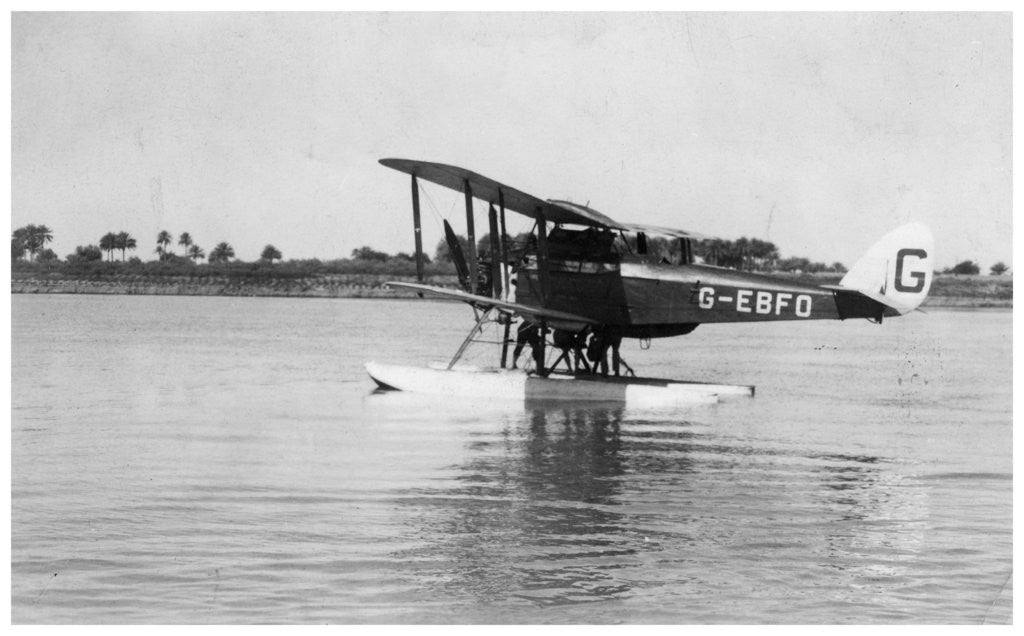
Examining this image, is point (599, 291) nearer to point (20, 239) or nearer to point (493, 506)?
point (493, 506)

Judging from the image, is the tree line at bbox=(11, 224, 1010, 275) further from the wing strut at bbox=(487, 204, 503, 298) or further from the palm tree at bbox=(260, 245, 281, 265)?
the wing strut at bbox=(487, 204, 503, 298)

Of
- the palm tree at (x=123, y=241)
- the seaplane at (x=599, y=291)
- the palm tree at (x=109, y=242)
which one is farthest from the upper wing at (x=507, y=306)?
the palm tree at (x=109, y=242)

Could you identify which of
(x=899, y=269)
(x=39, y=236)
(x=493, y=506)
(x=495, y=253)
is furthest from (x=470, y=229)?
(x=39, y=236)

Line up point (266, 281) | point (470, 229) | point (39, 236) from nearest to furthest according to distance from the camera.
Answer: point (470, 229), point (39, 236), point (266, 281)

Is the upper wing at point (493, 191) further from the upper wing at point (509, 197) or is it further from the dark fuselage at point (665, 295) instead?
the dark fuselage at point (665, 295)

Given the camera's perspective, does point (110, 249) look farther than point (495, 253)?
Yes

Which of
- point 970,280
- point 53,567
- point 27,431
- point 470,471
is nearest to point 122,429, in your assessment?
point 27,431
